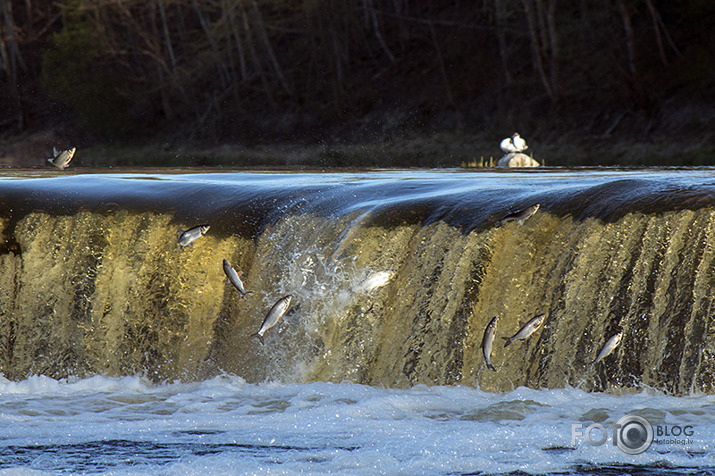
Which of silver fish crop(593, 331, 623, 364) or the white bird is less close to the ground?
the white bird

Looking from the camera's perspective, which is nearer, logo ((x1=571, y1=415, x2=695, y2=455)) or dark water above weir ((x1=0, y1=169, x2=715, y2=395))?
logo ((x1=571, y1=415, x2=695, y2=455))

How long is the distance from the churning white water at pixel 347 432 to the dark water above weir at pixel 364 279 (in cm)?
29

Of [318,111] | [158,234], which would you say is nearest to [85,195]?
[158,234]

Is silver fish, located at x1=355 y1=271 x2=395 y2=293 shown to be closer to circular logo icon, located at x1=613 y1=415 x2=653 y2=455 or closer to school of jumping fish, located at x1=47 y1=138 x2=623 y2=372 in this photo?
school of jumping fish, located at x1=47 y1=138 x2=623 y2=372

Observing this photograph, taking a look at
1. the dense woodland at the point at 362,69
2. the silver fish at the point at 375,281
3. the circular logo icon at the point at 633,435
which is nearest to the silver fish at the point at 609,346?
the circular logo icon at the point at 633,435

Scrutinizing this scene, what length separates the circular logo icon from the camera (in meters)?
5.20

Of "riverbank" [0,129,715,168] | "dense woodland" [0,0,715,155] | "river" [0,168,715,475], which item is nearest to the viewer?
"river" [0,168,715,475]

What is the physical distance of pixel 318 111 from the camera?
111 ft

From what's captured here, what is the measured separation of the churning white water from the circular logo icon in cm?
5

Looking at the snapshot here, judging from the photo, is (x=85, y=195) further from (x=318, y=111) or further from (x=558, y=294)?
(x=318, y=111)

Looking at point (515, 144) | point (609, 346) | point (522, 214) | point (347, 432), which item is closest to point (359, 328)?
point (522, 214)

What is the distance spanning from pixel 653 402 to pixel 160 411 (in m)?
3.15

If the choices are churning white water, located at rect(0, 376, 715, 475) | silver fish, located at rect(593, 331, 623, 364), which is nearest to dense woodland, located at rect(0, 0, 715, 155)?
silver fish, located at rect(593, 331, 623, 364)

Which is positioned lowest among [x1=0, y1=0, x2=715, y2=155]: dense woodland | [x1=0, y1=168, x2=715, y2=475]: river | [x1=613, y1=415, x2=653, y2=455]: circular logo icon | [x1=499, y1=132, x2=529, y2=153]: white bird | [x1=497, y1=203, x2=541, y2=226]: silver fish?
[x1=613, y1=415, x2=653, y2=455]: circular logo icon
